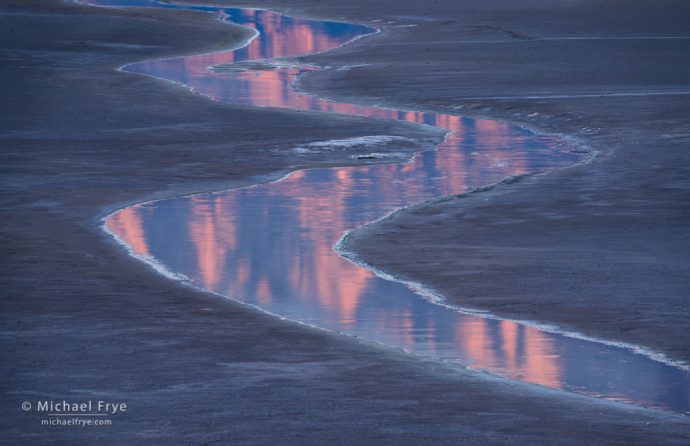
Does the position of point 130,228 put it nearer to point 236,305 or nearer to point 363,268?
point 363,268

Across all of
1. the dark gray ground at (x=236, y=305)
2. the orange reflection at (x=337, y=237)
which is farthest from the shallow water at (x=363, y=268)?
the dark gray ground at (x=236, y=305)

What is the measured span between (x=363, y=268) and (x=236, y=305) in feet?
6.39

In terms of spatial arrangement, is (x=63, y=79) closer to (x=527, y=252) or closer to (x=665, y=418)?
(x=527, y=252)

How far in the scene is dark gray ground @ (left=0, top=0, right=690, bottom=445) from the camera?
7438 mm

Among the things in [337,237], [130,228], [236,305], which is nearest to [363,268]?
[337,237]

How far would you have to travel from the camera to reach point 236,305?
10.8 m

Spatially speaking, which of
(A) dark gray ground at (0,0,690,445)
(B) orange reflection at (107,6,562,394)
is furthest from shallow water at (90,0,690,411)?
(A) dark gray ground at (0,0,690,445)

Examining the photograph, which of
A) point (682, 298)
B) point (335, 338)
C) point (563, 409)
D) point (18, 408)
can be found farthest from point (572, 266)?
point (18, 408)

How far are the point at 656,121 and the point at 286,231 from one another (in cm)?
993

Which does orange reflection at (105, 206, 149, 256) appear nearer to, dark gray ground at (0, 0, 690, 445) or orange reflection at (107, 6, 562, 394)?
orange reflection at (107, 6, 562, 394)

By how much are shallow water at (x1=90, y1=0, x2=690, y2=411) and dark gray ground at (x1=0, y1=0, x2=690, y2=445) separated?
0.38 meters

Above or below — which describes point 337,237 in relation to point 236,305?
below

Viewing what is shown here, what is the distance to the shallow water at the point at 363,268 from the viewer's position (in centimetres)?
898

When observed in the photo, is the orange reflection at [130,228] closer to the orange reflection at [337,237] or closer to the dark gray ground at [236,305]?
the orange reflection at [337,237]
